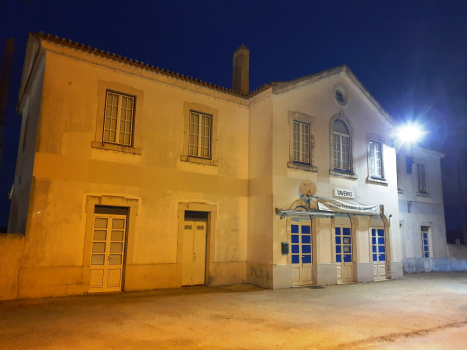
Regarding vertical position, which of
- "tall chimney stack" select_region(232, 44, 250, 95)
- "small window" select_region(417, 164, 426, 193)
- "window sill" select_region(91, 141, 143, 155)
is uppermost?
"tall chimney stack" select_region(232, 44, 250, 95)

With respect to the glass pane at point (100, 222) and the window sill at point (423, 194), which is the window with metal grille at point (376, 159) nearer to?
the window sill at point (423, 194)

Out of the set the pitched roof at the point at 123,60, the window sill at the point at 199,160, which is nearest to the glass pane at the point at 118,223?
the window sill at the point at 199,160

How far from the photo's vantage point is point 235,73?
13.7 metres

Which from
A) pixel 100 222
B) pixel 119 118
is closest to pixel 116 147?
pixel 119 118

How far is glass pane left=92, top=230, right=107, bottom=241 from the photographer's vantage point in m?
9.18

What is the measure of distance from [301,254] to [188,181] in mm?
4612

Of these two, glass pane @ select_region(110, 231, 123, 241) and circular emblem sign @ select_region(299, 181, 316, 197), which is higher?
circular emblem sign @ select_region(299, 181, 316, 197)

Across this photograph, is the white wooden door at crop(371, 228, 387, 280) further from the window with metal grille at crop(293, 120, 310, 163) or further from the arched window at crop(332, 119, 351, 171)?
the window with metal grille at crop(293, 120, 310, 163)

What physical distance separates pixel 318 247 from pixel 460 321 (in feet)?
16.4

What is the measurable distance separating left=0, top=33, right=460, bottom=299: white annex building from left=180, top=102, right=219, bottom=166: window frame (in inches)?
1.9

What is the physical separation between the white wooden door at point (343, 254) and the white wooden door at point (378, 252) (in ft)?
4.25

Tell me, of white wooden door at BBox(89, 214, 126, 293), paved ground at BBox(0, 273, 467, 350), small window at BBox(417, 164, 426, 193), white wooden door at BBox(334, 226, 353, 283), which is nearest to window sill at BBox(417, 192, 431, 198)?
small window at BBox(417, 164, 426, 193)

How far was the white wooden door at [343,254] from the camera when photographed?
12.4 metres

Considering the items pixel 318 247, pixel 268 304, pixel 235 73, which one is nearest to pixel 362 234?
pixel 318 247
